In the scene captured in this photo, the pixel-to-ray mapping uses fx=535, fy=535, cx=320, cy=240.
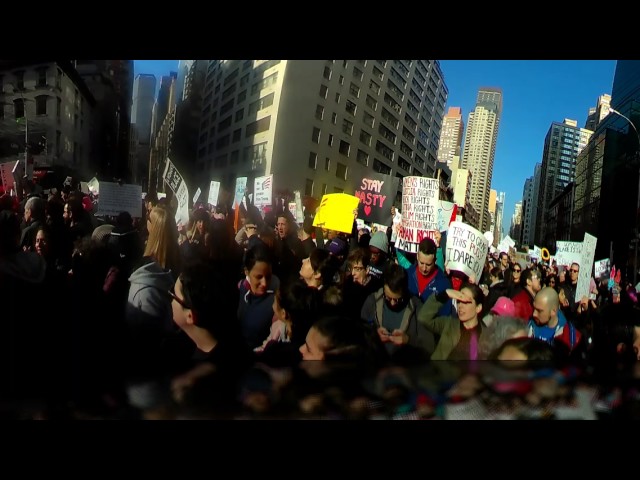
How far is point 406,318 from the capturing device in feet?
12.0

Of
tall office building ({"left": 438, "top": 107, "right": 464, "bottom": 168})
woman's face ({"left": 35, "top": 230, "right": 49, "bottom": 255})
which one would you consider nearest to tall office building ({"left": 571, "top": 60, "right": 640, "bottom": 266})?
tall office building ({"left": 438, "top": 107, "right": 464, "bottom": 168})

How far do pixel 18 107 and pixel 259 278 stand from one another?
1.96m

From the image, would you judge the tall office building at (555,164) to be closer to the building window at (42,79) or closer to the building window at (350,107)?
the building window at (350,107)

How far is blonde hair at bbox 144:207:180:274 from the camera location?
11.5 feet

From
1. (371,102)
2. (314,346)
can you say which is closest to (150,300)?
(314,346)

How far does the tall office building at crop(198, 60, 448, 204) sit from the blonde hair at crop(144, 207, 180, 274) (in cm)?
34

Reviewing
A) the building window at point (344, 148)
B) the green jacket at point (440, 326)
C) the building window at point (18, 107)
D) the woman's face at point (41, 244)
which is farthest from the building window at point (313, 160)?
the building window at point (18, 107)

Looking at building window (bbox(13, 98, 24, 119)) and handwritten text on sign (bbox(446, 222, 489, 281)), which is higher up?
building window (bbox(13, 98, 24, 119))

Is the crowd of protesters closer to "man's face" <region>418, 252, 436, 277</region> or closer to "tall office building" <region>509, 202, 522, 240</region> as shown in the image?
"man's face" <region>418, 252, 436, 277</region>

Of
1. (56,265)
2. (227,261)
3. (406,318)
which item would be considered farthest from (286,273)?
(56,265)

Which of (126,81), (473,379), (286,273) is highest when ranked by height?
(126,81)

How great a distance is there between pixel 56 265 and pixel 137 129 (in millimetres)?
1046

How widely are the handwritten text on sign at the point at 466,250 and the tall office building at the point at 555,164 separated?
535 millimetres
